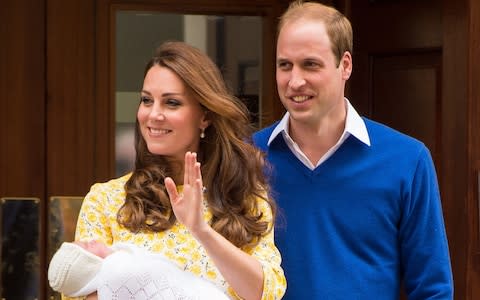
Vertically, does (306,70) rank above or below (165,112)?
above

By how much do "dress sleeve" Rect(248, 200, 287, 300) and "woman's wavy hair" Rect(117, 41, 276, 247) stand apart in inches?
0.7

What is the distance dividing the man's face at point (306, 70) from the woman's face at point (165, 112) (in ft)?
0.99

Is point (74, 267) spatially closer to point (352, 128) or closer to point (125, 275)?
point (125, 275)

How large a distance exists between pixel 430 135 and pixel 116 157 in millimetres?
1266

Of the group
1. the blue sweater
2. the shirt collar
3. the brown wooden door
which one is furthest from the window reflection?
the blue sweater

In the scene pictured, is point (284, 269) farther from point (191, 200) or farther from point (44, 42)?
point (44, 42)

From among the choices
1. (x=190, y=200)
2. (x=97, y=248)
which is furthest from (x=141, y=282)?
(x=190, y=200)

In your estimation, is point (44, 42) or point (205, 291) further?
point (44, 42)

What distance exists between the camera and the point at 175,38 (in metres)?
5.14

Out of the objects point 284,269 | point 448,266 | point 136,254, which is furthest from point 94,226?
point 448,266

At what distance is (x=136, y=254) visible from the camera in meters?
3.15

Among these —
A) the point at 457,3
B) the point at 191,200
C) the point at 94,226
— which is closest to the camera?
the point at 191,200

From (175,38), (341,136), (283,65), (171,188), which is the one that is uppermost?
(175,38)

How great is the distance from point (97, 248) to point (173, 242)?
0.70 feet
